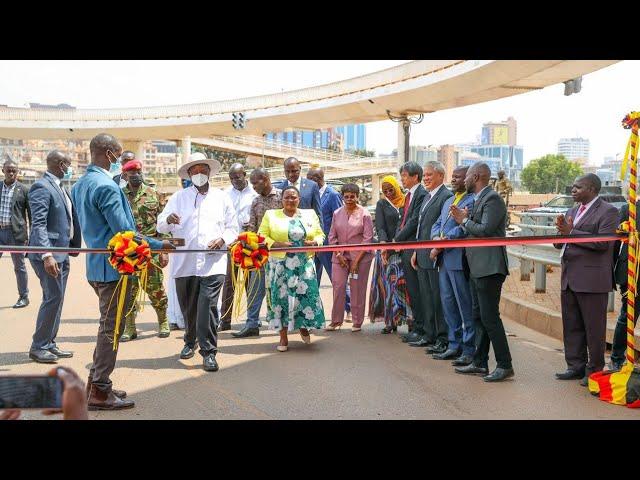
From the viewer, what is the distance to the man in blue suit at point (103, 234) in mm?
5242

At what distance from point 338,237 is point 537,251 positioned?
2.94m

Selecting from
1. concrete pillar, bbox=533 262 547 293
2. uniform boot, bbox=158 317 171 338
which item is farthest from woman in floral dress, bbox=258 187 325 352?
concrete pillar, bbox=533 262 547 293

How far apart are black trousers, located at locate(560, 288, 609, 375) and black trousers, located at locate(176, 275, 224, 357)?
133 inches

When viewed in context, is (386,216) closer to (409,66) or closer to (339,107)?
(409,66)

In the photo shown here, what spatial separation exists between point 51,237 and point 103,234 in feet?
6.03

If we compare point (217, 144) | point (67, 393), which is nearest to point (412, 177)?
point (67, 393)

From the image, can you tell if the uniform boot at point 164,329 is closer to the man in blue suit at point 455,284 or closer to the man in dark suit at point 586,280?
the man in blue suit at point 455,284

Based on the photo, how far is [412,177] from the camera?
765 cm

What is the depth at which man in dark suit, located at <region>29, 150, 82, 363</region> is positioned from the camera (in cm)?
670

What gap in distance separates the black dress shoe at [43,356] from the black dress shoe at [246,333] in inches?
A: 86.1

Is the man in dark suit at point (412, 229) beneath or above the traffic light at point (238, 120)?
beneath

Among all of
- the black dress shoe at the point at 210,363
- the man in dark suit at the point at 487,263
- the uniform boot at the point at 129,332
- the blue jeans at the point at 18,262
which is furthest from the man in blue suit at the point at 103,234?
the blue jeans at the point at 18,262

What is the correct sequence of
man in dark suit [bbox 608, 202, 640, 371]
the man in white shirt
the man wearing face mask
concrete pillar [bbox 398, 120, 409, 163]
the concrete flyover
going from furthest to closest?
concrete pillar [bbox 398, 120, 409, 163], the concrete flyover, the man in white shirt, the man wearing face mask, man in dark suit [bbox 608, 202, 640, 371]

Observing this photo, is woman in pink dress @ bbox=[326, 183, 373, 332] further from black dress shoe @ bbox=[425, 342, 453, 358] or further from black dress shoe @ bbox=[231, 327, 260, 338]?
black dress shoe @ bbox=[425, 342, 453, 358]
